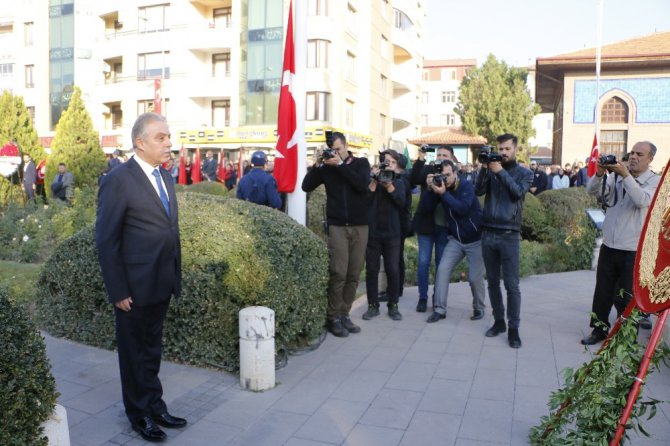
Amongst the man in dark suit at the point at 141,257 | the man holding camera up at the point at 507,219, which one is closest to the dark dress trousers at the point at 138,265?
the man in dark suit at the point at 141,257

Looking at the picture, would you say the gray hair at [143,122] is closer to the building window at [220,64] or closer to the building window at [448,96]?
the building window at [220,64]

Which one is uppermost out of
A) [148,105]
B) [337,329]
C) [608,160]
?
[148,105]

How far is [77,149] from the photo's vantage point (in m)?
15.9

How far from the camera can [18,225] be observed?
452 inches

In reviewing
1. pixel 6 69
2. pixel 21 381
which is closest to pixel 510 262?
pixel 21 381

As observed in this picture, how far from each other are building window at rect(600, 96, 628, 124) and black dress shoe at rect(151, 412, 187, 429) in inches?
1098

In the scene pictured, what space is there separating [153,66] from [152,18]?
317 centimetres

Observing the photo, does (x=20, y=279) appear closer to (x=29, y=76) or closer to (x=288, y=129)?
(x=288, y=129)

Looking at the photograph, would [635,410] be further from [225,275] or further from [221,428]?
[225,275]

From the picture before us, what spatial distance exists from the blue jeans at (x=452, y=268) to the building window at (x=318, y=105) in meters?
28.3

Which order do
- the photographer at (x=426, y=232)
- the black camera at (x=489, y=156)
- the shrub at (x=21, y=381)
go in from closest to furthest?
the shrub at (x=21, y=381) < the black camera at (x=489, y=156) < the photographer at (x=426, y=232)

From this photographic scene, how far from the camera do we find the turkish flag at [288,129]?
23.0 feet

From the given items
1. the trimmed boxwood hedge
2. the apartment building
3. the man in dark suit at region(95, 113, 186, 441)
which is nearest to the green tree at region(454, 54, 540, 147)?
the apartment building

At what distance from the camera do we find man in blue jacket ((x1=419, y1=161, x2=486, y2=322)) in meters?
7.03
